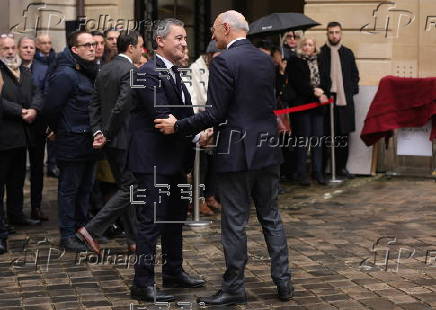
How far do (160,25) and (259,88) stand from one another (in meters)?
0.88

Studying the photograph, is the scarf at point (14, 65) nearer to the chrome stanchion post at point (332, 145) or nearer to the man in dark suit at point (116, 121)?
the man in dark suit at point (116, 121)

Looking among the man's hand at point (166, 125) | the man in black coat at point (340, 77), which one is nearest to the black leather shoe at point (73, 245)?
the man's hand at point (166, 125)

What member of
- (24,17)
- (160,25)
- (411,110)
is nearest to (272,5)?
(24,17)

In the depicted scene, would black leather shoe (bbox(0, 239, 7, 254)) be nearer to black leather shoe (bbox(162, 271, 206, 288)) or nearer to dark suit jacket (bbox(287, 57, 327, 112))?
black leather shoe (bbox(162, 271, 206, 288))

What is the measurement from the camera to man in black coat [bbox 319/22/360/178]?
43.5 ft

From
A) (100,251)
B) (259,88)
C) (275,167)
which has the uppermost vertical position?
(259,88)

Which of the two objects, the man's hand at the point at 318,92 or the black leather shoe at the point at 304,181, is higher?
the man's hand at the point at 318,92

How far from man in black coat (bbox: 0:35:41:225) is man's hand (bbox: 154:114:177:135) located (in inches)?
123

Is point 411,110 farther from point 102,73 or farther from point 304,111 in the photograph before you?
point 102,73

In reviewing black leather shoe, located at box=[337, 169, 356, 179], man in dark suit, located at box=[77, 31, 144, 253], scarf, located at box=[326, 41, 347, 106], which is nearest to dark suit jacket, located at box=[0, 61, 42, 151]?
man in dark suit, located at box=[77, 31, 144, 253]

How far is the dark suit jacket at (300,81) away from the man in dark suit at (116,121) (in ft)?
15.0

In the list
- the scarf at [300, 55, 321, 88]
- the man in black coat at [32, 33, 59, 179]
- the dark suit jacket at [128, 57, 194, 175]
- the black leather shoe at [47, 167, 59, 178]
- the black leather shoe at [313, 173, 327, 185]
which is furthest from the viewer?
the black leather shoe at [47, 167, 59, 178]

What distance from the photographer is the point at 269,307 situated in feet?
22.6

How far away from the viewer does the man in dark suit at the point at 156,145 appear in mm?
7004
